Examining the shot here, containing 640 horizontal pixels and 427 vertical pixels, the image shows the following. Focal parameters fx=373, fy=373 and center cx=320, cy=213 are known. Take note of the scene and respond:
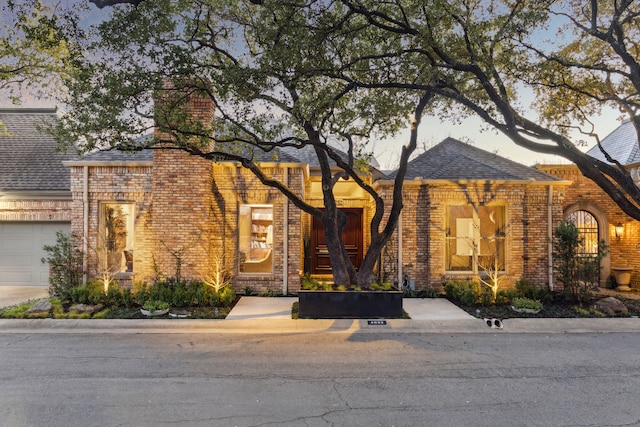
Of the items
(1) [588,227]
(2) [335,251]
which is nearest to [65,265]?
(2) [335,251]

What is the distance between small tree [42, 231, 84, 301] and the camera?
9406mm

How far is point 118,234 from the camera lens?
10531mm

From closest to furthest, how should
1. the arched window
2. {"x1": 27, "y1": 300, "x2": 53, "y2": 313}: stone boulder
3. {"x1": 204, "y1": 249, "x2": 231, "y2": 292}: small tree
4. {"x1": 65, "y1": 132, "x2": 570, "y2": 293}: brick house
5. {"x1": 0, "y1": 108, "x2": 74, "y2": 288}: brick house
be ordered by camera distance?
{"x1": 27, "y1": 300, "x2": 53, "y2": 313}: stone boulder → {"x1": 204, "y1": 249, "x2": 231, "y2": 292}: small tree → {"x1": 65, "y1": 132, "x2": 570, "y2": 293}: brick house → {"x1": 0, "y1": 108, "x2": 74, "y2": 288}: brick house → the arched window

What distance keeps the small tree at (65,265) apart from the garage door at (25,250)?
7.58 ft

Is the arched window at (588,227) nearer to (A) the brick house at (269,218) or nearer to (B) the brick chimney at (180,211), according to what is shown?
(A) the brick house at (269,218)

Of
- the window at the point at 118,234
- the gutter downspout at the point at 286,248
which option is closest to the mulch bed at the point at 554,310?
the gutter downspout at the point at 286,248

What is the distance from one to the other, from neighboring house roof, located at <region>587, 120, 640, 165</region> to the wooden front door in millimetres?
9366

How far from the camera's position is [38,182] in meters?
12.1

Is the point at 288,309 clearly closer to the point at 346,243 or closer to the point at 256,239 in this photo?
the point at 256,239

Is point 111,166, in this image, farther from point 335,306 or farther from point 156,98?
point 335,306

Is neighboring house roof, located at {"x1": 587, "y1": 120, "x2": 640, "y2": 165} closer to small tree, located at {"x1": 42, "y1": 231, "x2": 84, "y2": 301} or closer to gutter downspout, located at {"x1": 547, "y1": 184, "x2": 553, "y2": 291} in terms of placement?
gutter downspout, located at {"x1": 547, "y1": 184, "x2": 553, "y2": 291}

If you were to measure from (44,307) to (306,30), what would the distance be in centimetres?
830

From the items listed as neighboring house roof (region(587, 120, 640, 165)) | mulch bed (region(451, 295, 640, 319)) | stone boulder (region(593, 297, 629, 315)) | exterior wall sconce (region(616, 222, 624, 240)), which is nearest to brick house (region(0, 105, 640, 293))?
mulch bed (region(451, 295, 640, 319))

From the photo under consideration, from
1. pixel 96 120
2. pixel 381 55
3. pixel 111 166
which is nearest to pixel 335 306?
pixel 381 55
